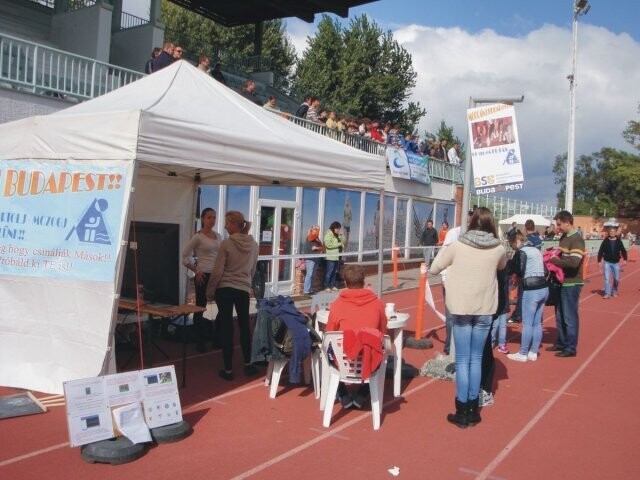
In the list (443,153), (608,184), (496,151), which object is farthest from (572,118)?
(608,184)

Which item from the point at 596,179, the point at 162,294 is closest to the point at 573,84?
the point at 162,294

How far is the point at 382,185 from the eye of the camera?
7395mm

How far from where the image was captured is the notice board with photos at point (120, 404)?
13.8ft

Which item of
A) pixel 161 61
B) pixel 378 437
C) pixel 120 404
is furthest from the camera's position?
pixel 161 61

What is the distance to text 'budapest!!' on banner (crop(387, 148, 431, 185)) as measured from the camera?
2098cm

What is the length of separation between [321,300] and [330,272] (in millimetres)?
7133

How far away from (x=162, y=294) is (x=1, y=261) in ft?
5.94

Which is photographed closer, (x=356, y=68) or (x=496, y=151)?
(x=496, y=151)

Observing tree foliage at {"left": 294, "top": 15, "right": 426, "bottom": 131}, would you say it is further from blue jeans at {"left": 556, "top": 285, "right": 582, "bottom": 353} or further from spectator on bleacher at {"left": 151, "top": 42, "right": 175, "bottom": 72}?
blue jeans at {"left": 556, "top": 285, "right": 582, "bottom": 353}

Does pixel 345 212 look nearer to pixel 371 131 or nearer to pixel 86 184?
pixel 371 131

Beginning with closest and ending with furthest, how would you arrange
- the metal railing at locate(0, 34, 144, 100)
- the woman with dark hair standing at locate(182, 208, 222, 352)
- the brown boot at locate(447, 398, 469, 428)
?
1. the brown boot at locate(447, 398, 469, 428)
2. the woman with dark hair standing at locate(182, 208, 222, 352)
3. the metal railing at locate(0, 34, 144, 100)

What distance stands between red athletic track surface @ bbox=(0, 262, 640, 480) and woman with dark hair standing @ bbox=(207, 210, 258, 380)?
0.49 meters

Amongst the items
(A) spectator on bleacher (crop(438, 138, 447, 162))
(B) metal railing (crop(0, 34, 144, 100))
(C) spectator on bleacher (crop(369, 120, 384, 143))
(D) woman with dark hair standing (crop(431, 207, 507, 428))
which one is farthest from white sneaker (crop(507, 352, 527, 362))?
(A) spectator on bleacher (crop(438, 138, 447, 162))

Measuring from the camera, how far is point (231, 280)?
251 inches
